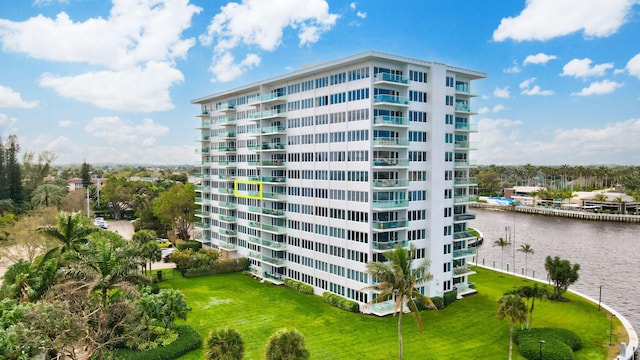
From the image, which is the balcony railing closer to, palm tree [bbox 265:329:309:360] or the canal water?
palm tree [bbox 265:329:309:360]

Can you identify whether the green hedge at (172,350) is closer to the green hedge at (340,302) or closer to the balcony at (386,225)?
the green hedge at (340,302)

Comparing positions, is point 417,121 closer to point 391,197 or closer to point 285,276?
point 391,197

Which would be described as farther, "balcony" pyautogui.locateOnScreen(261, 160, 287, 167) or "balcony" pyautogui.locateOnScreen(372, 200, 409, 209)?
"balcony" pyautogui.locateOnScreen(261, 160, 287, 167)

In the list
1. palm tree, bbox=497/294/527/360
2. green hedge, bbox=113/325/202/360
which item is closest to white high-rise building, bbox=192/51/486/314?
palm tree, bbox=497/294/527/360

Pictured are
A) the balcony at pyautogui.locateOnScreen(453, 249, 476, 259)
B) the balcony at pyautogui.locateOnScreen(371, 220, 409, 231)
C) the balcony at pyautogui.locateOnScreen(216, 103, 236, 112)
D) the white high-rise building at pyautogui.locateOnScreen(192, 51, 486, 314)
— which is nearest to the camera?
the balcony at pyautogui.locateOnScreen(371, 220, 409, 231)

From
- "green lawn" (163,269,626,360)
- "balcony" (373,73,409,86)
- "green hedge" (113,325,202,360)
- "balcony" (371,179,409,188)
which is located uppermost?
"balcony" (373,73,409,86)

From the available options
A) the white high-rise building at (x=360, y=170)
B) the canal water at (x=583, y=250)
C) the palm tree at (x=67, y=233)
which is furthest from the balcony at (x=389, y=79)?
the canal water at (x=583, y=250)

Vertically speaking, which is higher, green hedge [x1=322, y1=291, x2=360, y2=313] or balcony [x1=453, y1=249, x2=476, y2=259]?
balcony [x1=453, y1=249, x2=476, y2=259]

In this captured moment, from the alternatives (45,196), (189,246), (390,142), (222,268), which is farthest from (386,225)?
(45,196)
